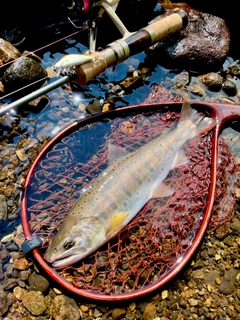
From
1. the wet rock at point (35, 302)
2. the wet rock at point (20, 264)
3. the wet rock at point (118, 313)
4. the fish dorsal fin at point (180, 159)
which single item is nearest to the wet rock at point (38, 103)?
the fish dorsal fin at point (180, 159)

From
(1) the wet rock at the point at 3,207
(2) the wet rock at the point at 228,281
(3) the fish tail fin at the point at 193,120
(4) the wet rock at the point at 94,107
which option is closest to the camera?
(2) the wet rock at the point at 228,281

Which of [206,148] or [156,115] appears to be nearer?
[206,148]

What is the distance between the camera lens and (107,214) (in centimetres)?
359

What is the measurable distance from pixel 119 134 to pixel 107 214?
1.38 m

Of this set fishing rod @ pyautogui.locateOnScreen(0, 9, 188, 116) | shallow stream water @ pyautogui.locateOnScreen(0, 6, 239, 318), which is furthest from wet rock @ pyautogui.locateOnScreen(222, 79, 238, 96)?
fishing rod @ pyautogui.locateOnScreen(0, 9, 188, 116)

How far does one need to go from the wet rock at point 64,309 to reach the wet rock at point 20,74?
2905 millimetres

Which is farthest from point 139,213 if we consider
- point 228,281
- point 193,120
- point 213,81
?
point 213,81

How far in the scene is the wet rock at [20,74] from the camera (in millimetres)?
4852

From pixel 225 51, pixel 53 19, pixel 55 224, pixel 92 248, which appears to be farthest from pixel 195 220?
pixel 53 19

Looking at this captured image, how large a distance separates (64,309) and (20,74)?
10.1 feet

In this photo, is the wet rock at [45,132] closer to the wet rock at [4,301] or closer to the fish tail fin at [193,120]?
the fish tail fin at [193,120]

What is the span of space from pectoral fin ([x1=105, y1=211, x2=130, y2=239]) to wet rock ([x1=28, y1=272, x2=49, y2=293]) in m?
0.77

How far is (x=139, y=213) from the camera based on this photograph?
3.95 meters

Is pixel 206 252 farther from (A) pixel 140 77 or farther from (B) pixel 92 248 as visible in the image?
(A) pixel 140 77
